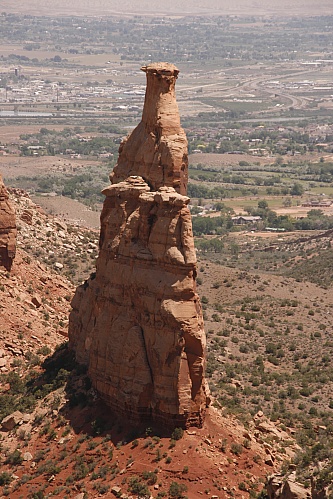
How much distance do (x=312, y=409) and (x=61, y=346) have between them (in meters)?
10.2

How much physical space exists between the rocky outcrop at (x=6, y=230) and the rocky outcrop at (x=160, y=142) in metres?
13.9

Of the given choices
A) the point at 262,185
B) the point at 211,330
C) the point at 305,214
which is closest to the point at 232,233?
the point at 305,214

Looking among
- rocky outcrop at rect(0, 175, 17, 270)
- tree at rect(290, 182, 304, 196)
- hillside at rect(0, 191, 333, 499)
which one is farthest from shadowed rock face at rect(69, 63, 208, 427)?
tree at rect(290, 182, 304, 196)

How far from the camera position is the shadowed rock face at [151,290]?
36594 mm

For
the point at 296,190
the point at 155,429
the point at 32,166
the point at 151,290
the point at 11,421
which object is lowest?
the point at 32,166

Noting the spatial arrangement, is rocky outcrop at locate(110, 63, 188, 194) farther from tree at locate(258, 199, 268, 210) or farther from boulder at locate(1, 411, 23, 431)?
tree at locate(258, 199, 268, 210)

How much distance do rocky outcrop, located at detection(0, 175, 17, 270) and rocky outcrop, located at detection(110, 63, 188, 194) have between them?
13.9 m

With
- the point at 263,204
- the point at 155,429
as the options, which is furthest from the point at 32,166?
the point at 155,429

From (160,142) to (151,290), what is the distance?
5240 mm

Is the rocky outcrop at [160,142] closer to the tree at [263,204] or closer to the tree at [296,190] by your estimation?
the tree at [263,204]

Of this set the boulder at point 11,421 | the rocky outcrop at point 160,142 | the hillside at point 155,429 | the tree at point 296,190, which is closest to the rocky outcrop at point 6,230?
the hillside at point 155,429

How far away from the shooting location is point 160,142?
39.3 metres

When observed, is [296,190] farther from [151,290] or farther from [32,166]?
[151,290]

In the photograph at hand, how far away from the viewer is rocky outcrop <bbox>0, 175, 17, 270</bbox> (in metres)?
53.4
